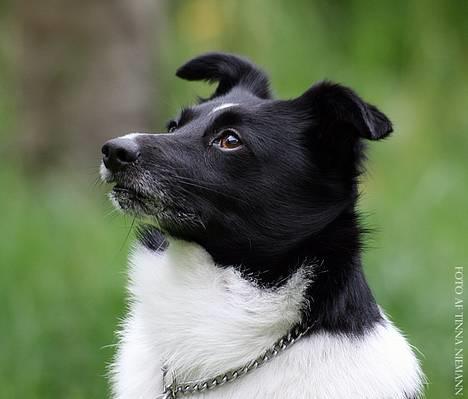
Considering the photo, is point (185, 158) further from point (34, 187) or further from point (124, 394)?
point (34, 187)

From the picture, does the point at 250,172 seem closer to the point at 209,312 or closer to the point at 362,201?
the point at 209,312

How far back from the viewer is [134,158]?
3359 mm

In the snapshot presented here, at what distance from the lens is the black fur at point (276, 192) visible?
337 centimetres

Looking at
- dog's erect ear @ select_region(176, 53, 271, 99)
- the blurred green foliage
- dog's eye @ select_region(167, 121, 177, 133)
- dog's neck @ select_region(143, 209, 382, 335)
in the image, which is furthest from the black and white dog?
dog's erect ear @ select_region(176, 53, 271, 99)

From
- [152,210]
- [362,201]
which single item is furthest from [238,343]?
[362,201]

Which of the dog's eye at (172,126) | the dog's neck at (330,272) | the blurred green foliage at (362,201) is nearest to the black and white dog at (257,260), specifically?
the dog's neck at (330,272)

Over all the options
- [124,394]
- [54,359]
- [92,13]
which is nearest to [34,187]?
[92,13]

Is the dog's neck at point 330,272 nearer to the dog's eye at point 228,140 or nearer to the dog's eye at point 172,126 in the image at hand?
the dog's eye at point 228,140

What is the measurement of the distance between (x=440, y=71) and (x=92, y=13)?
141 inches

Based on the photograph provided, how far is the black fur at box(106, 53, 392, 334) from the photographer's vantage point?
337 centimetres

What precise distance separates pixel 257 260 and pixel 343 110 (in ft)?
2.04

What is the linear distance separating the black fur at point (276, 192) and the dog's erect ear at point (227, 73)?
0.52 m

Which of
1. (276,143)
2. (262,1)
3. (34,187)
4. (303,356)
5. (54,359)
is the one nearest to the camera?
(303,356)

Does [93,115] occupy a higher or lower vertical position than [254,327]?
lower
